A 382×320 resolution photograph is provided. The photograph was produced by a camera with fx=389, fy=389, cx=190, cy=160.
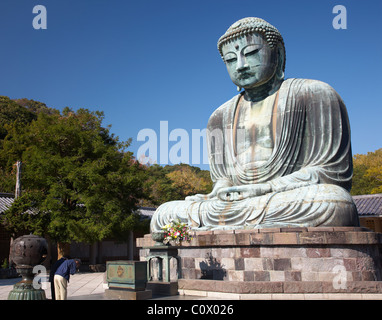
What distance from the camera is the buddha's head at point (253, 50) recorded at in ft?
30.8

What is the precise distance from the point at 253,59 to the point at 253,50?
0.21m

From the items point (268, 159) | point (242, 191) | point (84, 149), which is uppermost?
point (84, 149)

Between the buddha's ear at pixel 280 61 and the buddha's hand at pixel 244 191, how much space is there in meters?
3.08

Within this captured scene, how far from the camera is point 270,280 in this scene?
6.88 m

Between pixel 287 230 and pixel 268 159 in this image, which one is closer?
pixel 287 230

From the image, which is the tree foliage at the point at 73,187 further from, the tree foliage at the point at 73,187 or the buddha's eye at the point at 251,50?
the buddha's eye at the point at 251,50

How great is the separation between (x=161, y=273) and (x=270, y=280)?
202cm

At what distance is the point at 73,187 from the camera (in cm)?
1554

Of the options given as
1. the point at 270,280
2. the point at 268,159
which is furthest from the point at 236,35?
the point at 270,280

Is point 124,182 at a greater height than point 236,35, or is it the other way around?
point 236,35

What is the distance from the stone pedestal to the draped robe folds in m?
0.57
